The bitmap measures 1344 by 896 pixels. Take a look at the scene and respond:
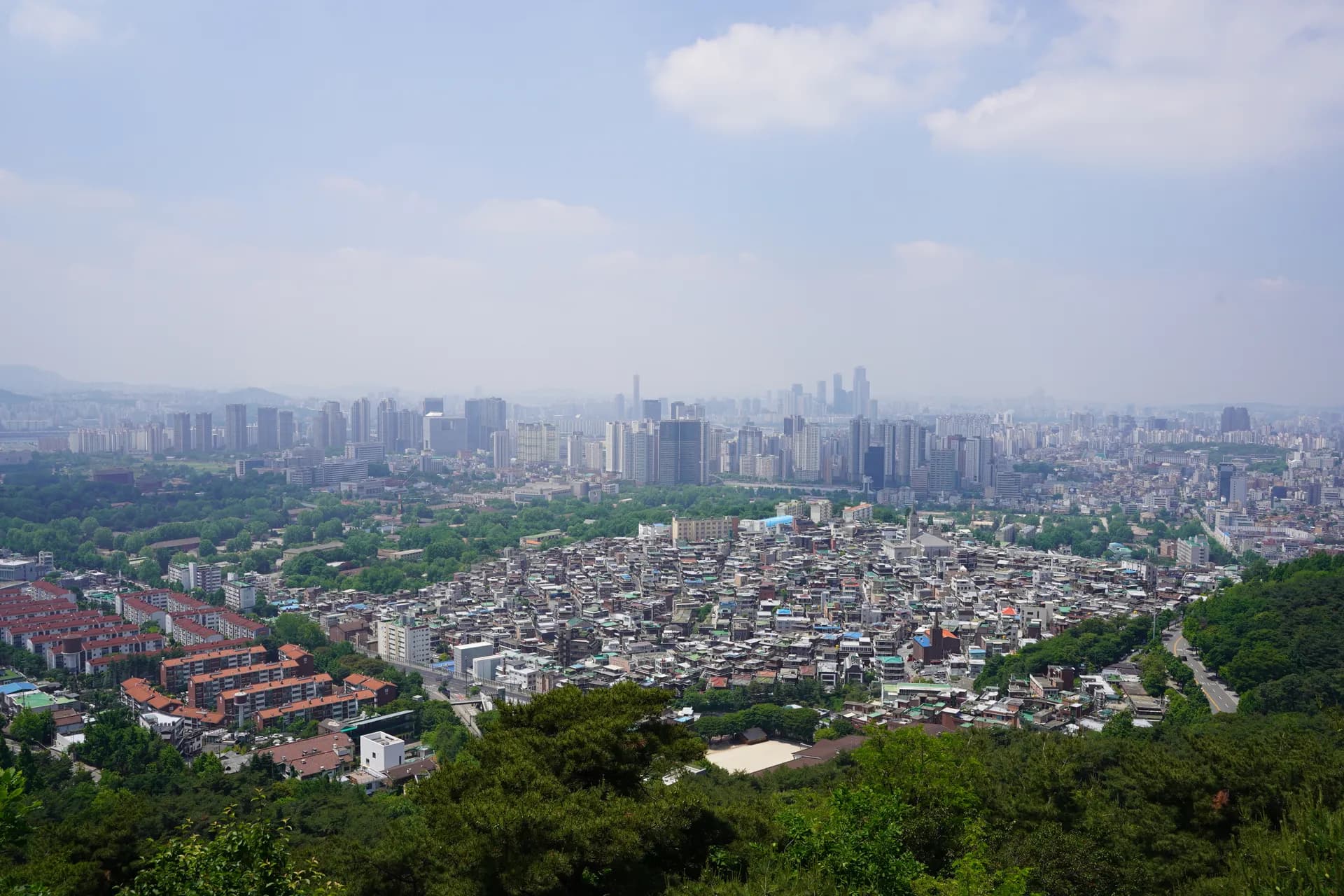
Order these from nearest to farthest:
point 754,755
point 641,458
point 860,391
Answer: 1. point 754,755
2. point 641,458
3. point 860,391

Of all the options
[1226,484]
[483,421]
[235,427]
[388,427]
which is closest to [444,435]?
[388,427]

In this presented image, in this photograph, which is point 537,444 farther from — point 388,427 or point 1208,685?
point 1208,685

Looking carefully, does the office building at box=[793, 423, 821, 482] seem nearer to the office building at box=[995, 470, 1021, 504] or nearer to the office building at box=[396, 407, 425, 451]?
the office building at box=[995, 470, 1021, 504]

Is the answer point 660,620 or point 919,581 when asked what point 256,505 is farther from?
point 919,581

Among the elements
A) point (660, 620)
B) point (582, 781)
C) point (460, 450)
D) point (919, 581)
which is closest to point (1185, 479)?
point (919, 581)

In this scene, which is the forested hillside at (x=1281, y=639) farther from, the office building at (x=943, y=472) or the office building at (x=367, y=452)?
the office building at (x=367, y=452)

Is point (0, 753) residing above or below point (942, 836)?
below
